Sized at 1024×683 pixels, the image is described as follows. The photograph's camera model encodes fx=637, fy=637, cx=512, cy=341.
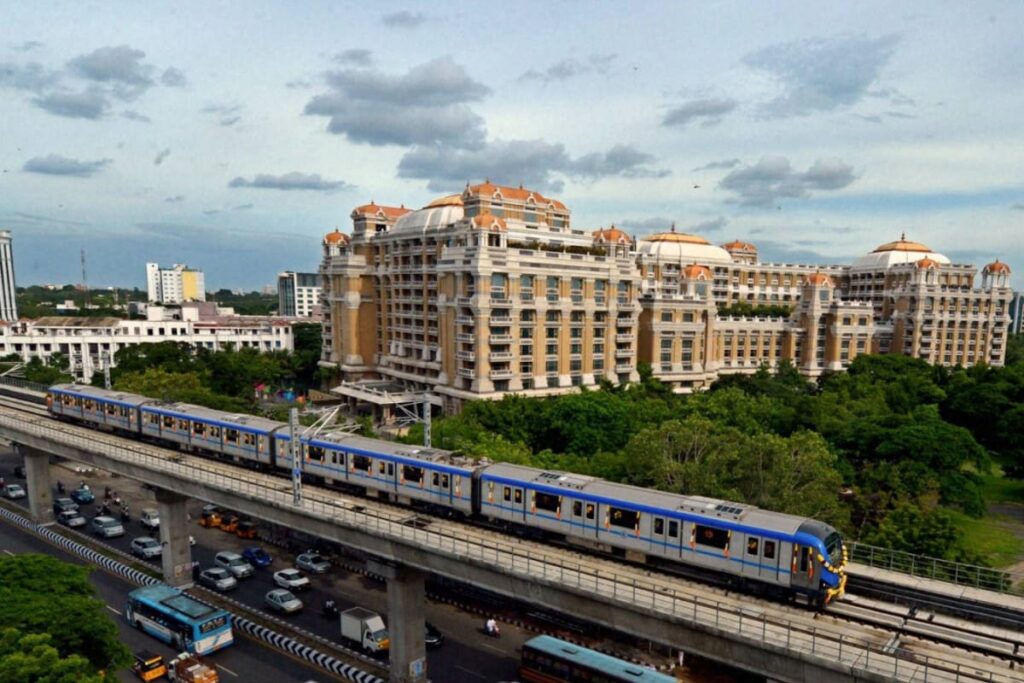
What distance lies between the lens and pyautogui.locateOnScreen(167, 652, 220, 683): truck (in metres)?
29.5

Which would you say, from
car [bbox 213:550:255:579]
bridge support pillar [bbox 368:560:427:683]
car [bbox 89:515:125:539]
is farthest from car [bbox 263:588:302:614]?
car [bbox 89:515:125:539]

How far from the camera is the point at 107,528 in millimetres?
48344

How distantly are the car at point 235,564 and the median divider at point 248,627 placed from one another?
12.1ft

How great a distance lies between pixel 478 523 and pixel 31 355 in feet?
374

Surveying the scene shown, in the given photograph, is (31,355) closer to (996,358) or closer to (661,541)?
(661,541)

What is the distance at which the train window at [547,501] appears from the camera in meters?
28.0

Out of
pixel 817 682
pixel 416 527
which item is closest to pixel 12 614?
pixel 416 527

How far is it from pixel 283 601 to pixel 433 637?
9.55 metres

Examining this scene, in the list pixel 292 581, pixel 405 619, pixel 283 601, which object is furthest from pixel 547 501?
pixel 292 581

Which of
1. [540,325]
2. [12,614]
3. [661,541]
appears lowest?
[12,614]

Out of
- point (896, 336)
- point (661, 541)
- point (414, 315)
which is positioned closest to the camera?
point (661, 541)

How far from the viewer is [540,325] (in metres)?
70.9

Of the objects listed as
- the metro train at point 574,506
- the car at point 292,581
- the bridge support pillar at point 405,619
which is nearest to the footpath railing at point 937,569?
the metro train at point 574,506

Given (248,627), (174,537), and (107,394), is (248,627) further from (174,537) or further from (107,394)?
(107,394)
